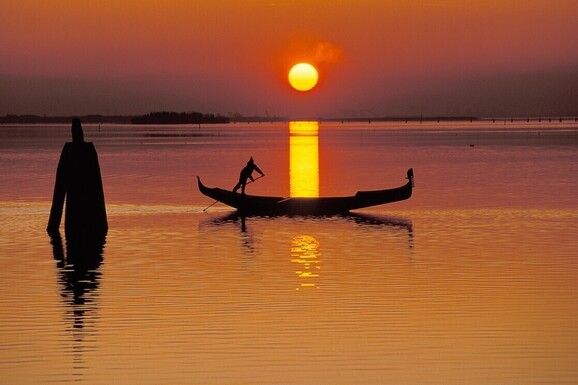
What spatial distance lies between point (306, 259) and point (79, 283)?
581 centimetres

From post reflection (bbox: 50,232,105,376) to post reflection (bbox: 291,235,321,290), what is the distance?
13.3ft

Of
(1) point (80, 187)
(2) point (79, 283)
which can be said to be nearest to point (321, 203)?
(1) point (80, 187)

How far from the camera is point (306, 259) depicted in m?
25.9

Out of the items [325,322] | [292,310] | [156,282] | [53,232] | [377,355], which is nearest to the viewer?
[377,355]

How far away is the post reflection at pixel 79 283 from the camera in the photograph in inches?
661

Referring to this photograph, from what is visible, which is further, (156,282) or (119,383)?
(156,282)

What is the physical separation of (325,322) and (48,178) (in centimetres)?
5090

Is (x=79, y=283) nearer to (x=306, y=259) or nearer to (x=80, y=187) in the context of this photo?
(x=306, y=259)

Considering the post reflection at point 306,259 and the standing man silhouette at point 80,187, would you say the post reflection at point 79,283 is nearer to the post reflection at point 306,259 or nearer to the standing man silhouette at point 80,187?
the standing man silhouette at point 80,187

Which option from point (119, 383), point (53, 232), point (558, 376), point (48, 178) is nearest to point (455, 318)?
point (558, 376)

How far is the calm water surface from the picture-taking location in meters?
14.5

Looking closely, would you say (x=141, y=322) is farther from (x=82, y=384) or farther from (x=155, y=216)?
(x=155, y=216)

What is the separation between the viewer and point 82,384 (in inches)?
539

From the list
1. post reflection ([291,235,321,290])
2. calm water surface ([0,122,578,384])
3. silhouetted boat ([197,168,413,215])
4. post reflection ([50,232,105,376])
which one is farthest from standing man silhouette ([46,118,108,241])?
silhouetted boat ([197,168,413,215])
